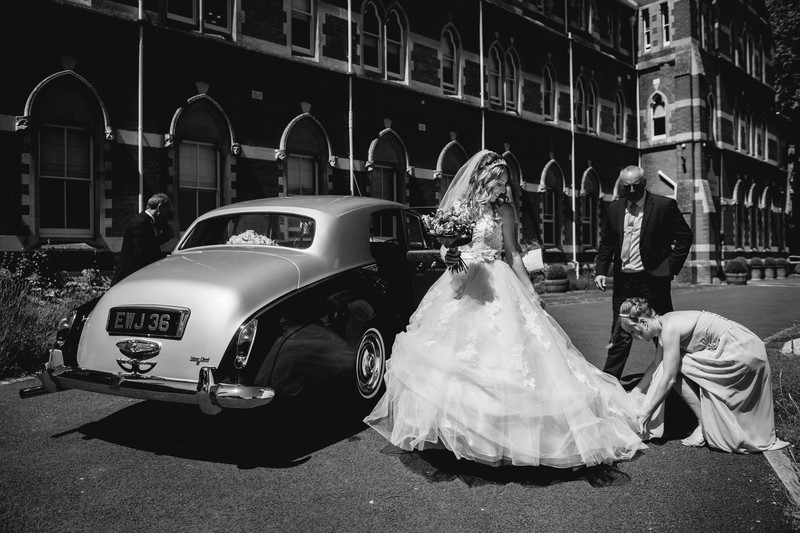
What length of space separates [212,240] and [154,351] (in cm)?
187

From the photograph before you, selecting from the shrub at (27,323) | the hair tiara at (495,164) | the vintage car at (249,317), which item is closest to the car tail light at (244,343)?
the vintage car at (249,317)

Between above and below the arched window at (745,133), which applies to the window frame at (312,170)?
below

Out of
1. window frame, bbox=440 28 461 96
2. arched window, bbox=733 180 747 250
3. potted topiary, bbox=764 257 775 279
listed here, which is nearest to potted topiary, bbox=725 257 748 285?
potted topiary, bbox=764 257 775 279

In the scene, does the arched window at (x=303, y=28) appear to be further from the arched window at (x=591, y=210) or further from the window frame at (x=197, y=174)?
the arched window at (x=591, y=210)

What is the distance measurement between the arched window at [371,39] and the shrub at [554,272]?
29.2 feet

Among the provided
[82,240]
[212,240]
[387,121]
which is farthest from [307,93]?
[212,240]

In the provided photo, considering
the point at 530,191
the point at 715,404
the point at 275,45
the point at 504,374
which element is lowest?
the point at 715,404

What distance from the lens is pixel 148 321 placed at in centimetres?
443

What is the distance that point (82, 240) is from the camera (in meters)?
12.1

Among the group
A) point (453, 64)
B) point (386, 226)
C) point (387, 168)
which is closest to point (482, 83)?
point (453, 64)

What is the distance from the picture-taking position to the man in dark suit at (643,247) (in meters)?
5.78

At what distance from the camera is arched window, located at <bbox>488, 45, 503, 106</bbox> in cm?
2155

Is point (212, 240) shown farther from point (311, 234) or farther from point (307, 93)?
point (307, 93)

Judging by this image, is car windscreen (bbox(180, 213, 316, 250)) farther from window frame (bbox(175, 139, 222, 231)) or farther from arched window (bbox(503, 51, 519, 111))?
arched window (bbox(503, 51, 519, 111))
